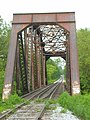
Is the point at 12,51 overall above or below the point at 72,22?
below

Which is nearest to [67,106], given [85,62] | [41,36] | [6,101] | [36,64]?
[6,101]

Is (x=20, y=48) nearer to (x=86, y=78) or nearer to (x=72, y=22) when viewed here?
(x=72, y=22)

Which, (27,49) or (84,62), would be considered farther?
(84,62)

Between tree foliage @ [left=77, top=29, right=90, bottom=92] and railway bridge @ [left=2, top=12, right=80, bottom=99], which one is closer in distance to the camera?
railway bridge @ [left=2, top=12, right=80, bottom=99]

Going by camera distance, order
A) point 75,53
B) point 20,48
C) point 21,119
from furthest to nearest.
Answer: point 20,48, point 75,53, point 21,119

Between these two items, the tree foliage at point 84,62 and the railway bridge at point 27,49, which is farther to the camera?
the tree foliage at point 84,62

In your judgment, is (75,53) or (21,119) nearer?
(21,119)

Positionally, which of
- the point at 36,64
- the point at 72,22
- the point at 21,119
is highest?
the point at 72,22

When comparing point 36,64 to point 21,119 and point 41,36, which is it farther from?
point 21,119

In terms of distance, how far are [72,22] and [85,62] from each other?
43.9 ft

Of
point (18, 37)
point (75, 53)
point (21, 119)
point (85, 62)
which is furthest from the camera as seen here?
point (85, 62)

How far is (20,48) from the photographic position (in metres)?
25.6

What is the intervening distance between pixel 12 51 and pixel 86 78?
15.7 m

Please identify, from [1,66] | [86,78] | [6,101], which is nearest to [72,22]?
[6,101]
